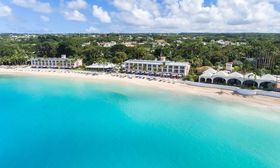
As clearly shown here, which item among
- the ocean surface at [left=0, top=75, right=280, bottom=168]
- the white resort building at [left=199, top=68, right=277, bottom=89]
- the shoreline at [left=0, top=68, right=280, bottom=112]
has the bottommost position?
the ocean surface at [left=0, top=75, right=280, bottom=168]

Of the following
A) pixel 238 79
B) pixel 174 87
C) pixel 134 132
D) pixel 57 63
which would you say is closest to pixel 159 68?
pixel 174 87

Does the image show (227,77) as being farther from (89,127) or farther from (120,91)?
(89,127)

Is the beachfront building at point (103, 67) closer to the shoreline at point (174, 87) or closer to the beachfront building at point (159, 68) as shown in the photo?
the beachfront building at point (159, 68)

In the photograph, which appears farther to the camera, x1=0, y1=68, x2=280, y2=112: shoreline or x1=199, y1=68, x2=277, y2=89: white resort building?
x1=199, y1=68, x2=277, y2=89: white resort building

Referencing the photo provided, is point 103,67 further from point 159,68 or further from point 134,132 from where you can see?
point 134,132

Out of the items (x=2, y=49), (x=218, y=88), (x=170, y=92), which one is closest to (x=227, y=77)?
(x=218, y=88)

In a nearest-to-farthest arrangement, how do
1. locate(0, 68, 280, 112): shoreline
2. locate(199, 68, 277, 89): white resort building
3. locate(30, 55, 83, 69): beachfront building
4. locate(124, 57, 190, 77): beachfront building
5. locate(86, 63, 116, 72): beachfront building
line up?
locate(0, 68, 280, 112): shoreline → locate(199, 68, 277, 89): white resort building → locate(124, 57, 190, 77): beachfront building → locate(86, 63, 116, 72): beachfront building → locate(30, 55, 83, 69): beachfront building

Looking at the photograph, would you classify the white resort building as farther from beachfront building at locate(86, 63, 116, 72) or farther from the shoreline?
beachfront building at locate(86, 63, 116, 72)

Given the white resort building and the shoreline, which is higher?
the white resort building

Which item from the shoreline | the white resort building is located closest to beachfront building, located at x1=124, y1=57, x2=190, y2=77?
the shoreline
